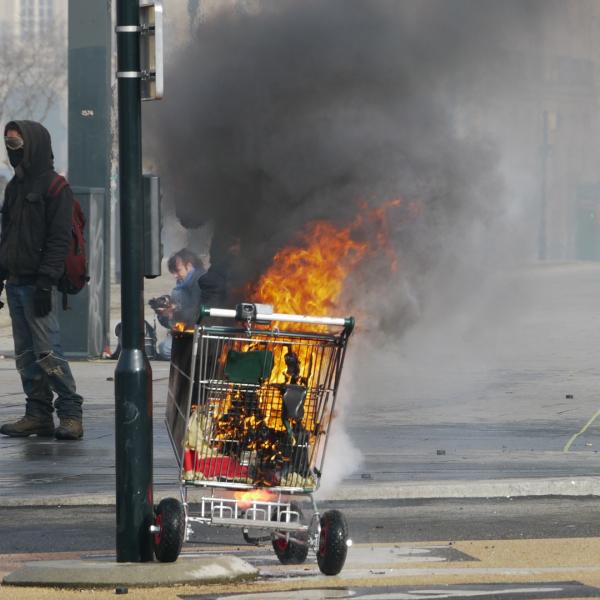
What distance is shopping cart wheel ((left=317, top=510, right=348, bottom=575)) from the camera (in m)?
6.29

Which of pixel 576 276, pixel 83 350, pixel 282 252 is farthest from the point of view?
pixel 576 276

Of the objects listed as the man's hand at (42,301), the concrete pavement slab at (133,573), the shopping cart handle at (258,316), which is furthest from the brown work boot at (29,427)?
the shopping cart handle at (258,316)

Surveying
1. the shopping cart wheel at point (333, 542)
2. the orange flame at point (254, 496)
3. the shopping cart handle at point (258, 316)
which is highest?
the shopping cart handle at point (258, 316)

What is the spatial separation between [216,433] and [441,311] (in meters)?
6.30

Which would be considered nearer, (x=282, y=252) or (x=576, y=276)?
(x=282, y=252)

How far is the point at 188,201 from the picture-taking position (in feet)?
35.7

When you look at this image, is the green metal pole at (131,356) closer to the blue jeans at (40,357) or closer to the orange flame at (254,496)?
the orange flame at (254,496)

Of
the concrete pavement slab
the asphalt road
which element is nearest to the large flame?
the concrete pavement slab

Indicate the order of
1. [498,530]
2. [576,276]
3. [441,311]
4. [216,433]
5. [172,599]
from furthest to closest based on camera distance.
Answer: [576,276], [441,311], [498,530], [216,433], [172,599]

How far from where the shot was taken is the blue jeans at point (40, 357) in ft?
33.5

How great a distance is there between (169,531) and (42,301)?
4015 mm

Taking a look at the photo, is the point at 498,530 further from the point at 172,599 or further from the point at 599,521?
the point at 172,599

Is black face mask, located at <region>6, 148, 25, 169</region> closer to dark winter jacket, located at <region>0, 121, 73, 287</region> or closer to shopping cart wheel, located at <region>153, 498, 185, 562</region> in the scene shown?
dark winter jacket, located at <region>0, 121, 73, 287</region>

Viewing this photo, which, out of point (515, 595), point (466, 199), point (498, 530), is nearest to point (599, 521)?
point (498, 530)
